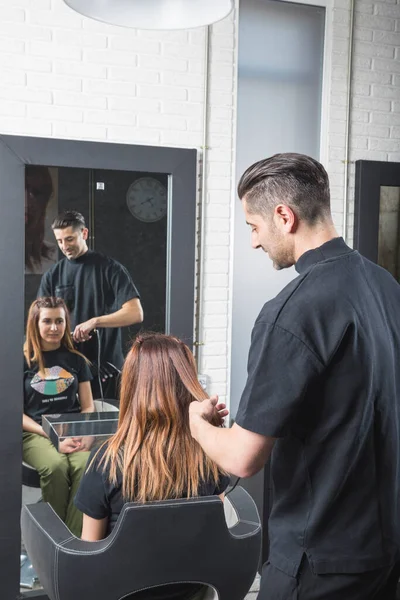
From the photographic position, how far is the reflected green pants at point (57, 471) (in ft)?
9.98

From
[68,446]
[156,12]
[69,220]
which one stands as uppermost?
[156,12]

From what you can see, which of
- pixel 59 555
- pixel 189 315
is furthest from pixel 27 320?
pixel 59 555

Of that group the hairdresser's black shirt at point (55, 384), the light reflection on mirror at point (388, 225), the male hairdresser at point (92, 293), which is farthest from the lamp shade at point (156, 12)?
the light reflection on mirror at point (388, 225)

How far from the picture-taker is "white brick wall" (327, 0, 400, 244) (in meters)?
3.51

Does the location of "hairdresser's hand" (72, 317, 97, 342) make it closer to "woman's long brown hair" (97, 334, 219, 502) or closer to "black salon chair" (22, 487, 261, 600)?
"woman's long brown hair" (97, 334, 219, 502)

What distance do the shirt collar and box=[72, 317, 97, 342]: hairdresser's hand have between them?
1779 millimetres

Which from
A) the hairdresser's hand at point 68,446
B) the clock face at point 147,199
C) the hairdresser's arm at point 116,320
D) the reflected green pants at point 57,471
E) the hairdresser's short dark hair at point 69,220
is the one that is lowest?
the reflected green pants at point 57,471

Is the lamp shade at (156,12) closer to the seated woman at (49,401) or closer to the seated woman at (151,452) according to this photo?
the seated woman at (151,452)

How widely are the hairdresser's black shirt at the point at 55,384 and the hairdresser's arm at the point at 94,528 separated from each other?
1.25 m

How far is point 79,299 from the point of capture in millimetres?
3096

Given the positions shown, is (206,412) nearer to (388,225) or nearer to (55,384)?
(55,384)

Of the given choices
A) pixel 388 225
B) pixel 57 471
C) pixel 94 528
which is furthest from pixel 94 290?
pixel 388 225

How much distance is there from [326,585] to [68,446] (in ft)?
5.65

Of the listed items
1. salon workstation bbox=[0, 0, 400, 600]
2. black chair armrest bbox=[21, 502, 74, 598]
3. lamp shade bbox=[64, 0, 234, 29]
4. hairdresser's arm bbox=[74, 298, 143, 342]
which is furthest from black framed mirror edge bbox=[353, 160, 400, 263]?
black chair armrest bbox=[21, 502, 74, 598]
